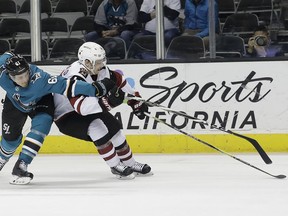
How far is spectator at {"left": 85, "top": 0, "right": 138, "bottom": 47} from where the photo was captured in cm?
876

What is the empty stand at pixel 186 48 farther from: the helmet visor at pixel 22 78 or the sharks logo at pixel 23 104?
the helmet visor at pixel 22 78

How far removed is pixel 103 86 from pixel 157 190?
0.76 metres

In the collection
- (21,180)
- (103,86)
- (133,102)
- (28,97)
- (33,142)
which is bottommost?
(21,180)

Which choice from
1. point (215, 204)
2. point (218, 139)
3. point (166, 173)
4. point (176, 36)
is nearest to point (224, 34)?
point (176, 36)

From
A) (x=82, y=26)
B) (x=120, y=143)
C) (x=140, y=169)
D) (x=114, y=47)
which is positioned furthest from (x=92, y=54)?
(x=82, y=26)

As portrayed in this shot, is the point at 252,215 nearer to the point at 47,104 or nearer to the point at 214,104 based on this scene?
the point at 47,104

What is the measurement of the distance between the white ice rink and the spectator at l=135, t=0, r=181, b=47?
136 centimetres

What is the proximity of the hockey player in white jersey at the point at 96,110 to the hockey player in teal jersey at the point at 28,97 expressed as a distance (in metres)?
0.09

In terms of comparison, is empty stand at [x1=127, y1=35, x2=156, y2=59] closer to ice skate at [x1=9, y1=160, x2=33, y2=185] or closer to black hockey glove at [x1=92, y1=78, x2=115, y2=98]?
black hockey glove at [x1=92, y1=78, x2=115, y2=98]

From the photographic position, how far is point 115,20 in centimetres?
886

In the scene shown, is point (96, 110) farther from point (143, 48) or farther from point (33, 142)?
point (143, 48)

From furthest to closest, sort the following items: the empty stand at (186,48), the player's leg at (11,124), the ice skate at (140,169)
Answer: the empty stand at (186,48), the ice skate at (140,169), the player's leg at (11,124)

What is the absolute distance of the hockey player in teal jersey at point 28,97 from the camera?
5.86m

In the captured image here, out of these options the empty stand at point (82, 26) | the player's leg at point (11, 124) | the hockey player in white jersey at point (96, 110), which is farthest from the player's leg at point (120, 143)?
the empty stand at point (82, 26)
